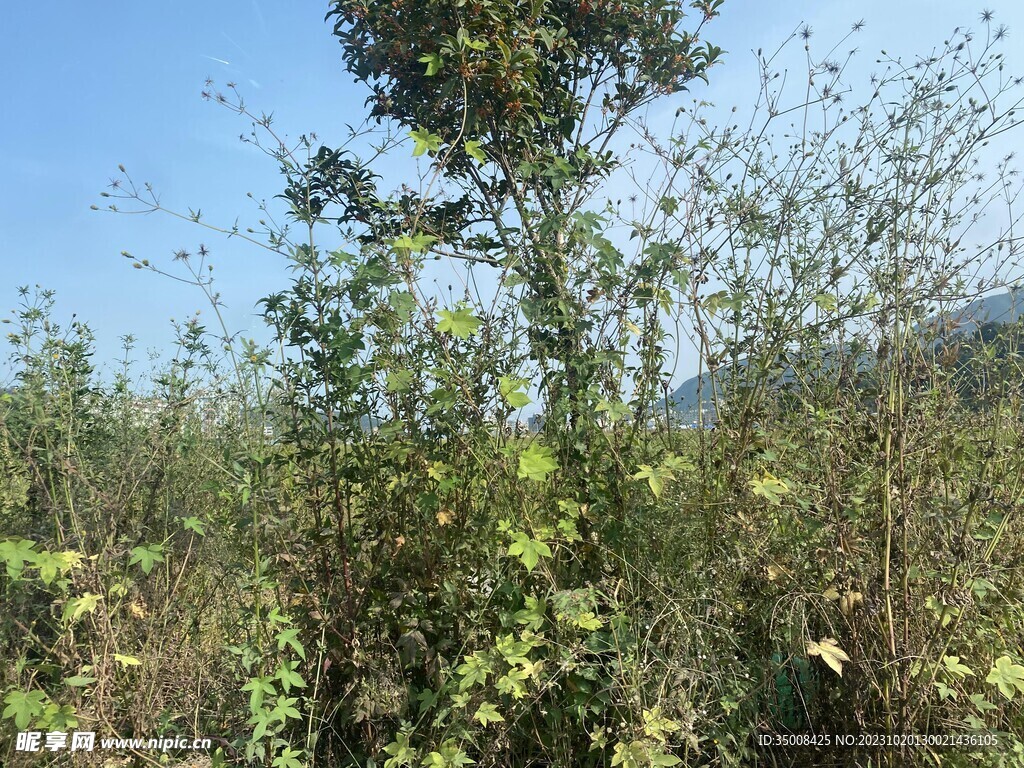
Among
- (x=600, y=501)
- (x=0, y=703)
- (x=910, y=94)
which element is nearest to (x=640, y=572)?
(x=600, y=501)

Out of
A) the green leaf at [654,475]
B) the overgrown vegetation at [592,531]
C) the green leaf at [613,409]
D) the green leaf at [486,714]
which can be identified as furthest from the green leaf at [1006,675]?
the green leaf at [486,714]

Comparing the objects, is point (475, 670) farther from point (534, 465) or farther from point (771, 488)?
point (771, 488)

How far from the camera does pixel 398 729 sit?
2.07 m

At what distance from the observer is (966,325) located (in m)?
2.38

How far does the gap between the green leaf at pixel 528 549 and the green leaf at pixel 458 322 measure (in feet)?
1.98

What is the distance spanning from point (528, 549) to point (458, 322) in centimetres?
68

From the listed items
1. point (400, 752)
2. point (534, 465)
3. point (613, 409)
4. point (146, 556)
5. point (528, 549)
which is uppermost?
point (613, 409)

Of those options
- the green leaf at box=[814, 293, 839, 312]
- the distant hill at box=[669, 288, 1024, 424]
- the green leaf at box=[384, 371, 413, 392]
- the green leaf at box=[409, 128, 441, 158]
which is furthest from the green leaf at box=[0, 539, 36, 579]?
the green leaf at box=[814, 293, 839, 312]

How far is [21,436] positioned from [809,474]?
317 centimetres

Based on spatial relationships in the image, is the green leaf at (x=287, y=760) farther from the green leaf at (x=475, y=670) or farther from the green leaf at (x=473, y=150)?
the green leaf at (x=473, y=150)

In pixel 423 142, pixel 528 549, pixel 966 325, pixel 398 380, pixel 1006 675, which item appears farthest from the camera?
pixel 966 325

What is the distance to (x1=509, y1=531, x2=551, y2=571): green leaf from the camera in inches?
70.7

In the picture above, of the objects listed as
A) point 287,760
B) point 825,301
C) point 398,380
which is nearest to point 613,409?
point 398,380

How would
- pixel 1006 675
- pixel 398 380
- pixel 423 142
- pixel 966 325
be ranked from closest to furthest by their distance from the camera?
pixel 1006 675
pixel 398 380
pixel 423 142
pixel 966 325
